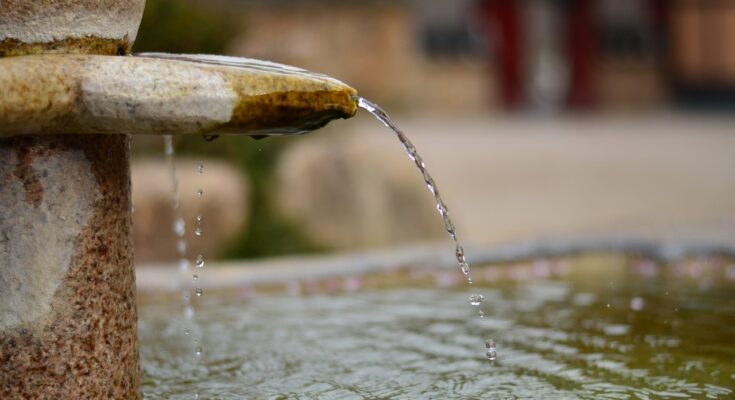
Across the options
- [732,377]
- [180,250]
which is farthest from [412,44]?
[732,377]

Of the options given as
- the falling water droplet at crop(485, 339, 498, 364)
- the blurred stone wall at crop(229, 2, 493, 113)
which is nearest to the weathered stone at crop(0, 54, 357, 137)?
the falling water droplet at crop(485, 339, 498, 364)

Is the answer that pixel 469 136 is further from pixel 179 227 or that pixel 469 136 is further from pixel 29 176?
pixel 29 176

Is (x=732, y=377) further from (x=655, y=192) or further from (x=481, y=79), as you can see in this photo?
(x=481, y=79)

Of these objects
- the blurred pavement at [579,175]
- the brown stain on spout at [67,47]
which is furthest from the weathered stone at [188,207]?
the brown stain on spout at [67,47]

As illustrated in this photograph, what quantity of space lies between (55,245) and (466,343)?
1.39 meters

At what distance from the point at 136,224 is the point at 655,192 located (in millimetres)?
4385

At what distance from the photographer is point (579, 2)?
1585 centimetres

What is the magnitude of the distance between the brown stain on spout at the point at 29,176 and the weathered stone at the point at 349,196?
12.7ft

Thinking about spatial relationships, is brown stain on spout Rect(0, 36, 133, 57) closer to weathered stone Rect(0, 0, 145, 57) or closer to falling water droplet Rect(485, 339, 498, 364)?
weathered stone Rect(0, 0, 145, 57)

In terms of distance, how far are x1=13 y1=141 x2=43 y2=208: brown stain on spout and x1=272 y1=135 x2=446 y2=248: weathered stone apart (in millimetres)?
3865

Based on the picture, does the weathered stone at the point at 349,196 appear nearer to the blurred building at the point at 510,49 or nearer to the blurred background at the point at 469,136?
the blurred background at the point at 469,136

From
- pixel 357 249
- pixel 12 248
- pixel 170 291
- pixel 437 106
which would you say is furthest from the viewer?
pixel 437 106

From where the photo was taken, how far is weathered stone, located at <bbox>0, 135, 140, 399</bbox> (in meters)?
1.89

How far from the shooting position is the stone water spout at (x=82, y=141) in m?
1.79
